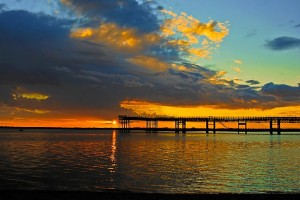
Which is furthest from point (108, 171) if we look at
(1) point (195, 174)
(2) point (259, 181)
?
(2) point (259, 181)

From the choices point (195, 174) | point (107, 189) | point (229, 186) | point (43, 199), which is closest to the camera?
point (43, 199)

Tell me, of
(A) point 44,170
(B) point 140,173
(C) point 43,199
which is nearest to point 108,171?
(B) point 140,173

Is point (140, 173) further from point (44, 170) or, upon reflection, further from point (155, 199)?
point (155, 199)

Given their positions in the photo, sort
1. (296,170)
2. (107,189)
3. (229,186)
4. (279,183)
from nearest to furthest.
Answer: (107,189) < (229,186) < (279,183) < (296,170)

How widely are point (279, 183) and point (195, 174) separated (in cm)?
765

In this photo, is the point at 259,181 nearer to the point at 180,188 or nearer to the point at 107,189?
the point at 180,188

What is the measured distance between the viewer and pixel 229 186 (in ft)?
90.6

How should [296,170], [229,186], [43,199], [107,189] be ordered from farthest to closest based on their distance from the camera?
1. [296,170]
2. [229,186]
3. [107,189]
4. [43,199]

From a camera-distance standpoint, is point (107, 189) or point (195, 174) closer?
point (107, 189)

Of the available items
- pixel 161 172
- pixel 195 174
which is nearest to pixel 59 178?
pixel 161 172

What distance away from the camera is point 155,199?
766 inches

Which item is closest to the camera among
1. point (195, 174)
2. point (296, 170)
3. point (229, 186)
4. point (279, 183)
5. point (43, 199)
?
point (43, 199)

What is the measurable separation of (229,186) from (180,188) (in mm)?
3973

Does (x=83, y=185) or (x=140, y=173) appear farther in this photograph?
(x=140, y=173)
